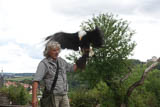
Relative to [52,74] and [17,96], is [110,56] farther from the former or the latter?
[52,74]

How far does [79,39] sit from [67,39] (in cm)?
29

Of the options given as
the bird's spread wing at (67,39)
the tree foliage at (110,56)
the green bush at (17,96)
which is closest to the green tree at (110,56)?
the tree foliage at (110,56)

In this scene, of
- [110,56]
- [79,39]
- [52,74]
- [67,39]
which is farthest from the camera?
[110,56]

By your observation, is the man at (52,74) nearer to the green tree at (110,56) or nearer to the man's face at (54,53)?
the man's face at (54,53)

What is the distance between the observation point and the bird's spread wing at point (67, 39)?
3836 mm

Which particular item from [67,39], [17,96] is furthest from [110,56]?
[67,39]

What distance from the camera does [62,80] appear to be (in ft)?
10.7

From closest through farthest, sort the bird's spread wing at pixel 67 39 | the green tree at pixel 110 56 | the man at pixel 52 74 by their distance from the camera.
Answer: the man at pixel 52 74, the bird's spread wing at pixel 67 39, the green tree at pixel 110 56

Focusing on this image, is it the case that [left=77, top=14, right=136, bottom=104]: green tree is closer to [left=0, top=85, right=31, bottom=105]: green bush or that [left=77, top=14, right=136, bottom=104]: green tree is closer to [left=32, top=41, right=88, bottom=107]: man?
[left=0, top=85, right=31, bottom=105]: green bush

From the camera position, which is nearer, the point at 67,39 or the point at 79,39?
the point at 79,39

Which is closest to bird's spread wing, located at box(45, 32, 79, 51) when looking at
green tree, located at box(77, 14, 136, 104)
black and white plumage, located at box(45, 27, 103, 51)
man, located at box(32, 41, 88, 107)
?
black and white plumage, located at box(45, 27, 103, 51)

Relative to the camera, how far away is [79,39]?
12.2 ft

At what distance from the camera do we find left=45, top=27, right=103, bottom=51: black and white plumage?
12.0ft

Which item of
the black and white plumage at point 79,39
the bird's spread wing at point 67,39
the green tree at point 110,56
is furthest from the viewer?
the green tree at point 110,56
